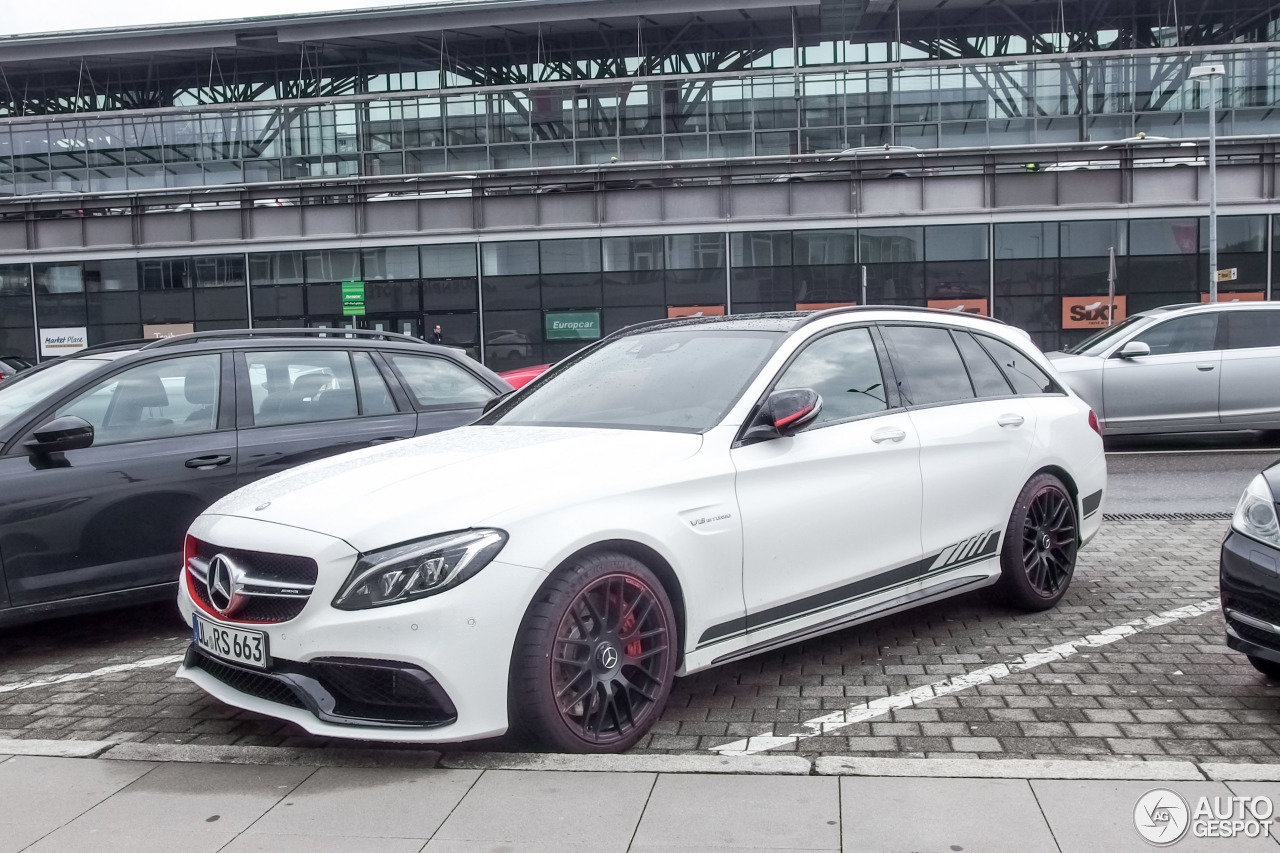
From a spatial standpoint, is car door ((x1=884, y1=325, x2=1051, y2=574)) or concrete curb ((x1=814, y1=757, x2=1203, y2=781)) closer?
concrete curb ((x1=814, y1=757, x2=1203, y2=781))

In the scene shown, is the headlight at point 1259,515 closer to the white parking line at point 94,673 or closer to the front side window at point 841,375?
the front side window at point 841,375

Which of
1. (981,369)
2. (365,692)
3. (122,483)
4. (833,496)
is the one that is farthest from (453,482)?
(981,369)

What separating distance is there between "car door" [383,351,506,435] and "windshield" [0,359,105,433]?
1.73 metres

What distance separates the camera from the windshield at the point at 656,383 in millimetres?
4641

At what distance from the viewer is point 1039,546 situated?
5867mm

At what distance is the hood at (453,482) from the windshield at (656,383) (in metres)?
0.19

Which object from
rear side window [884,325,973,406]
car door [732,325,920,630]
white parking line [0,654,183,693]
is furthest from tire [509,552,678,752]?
white parking line [0,654,183,693]

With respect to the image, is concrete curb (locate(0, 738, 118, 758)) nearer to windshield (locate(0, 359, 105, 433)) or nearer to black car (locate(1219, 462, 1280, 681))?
windshield (locate(0, 359, 105, 433))

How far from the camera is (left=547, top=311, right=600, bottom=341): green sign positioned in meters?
31.5

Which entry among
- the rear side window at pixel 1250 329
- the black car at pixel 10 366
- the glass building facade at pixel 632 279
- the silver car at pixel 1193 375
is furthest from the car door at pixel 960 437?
the glass building facade at pixel 632 279

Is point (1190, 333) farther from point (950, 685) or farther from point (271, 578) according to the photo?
point (271, 578)

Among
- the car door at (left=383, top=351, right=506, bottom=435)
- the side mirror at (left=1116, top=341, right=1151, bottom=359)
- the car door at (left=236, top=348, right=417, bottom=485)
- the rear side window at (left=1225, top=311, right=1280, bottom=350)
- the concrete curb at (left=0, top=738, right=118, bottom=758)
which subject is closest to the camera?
the concrete curb at (left=0, top=738, right=118, bottom=758)

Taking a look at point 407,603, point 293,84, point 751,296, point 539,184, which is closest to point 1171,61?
point 751,296

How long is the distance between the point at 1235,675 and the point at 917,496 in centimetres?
151
